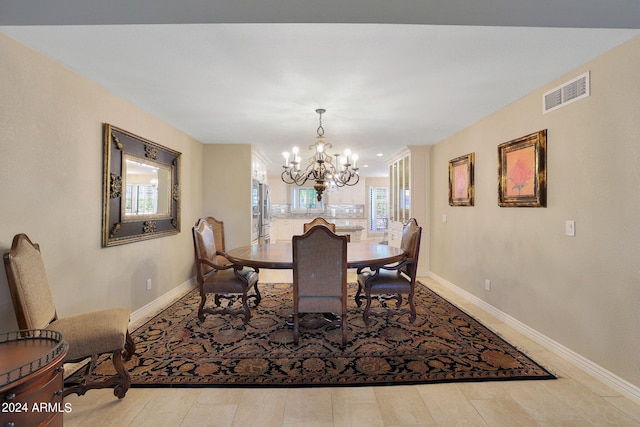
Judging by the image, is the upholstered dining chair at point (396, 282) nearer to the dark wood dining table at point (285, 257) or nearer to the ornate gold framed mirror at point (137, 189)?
the dark wood dining table at point (285, 257)

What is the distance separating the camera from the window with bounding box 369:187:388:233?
1008 cm

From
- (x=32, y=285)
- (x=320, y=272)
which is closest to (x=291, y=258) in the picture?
(x=320, y=272)

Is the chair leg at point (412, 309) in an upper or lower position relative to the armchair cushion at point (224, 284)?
lower

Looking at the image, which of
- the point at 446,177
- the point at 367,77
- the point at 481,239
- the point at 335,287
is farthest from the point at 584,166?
the point at 446,177

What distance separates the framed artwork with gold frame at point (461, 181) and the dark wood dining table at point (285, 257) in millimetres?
1379

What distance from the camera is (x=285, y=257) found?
113 inches

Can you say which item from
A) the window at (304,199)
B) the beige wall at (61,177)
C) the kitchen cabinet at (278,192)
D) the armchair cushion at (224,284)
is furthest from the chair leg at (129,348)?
the window at (304,199)

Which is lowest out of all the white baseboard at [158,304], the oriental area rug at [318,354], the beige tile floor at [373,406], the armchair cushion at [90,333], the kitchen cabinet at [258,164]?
the beige tile floor at [373,406]

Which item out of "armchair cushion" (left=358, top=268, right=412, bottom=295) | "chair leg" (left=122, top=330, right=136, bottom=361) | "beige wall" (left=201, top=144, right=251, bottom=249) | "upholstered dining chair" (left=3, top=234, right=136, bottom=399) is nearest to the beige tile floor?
"upholstered dining chair" (left=3, top=234, right=136, bottom=399)

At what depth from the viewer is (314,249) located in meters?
2.39

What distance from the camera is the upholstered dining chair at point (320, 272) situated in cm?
238

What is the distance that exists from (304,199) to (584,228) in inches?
329

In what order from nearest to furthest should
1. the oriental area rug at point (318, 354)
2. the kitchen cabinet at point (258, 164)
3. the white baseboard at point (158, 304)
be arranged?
the oriental area rug at point (318, 354) < the white baseboard at point (158, 304) < the kitchen cabinet at point (258, 164)

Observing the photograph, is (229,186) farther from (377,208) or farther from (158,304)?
(377,208)
